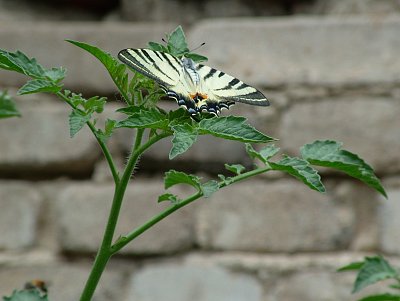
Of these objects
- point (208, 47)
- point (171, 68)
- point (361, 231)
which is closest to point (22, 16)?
point (208, 47)

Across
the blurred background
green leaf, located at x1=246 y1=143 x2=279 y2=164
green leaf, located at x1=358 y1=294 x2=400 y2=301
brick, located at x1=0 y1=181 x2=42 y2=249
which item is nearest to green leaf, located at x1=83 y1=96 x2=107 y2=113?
green leaf, located at x1=246 y1=143 x2=279 y2=164

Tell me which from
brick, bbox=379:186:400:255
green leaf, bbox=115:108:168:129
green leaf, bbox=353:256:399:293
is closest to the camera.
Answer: green leaf, bbox=115:108:168:129

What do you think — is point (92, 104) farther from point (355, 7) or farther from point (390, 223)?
point (355, 7)

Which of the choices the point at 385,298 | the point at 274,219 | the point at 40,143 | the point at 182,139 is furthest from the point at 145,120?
the point at 40,143

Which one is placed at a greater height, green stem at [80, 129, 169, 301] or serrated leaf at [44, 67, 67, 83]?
serrated leaf at [44, 67, 67, 83]

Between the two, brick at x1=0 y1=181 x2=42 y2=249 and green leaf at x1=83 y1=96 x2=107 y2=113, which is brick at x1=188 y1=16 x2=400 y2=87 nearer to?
brick at x1=0 y1=181 x2=42 y2=249

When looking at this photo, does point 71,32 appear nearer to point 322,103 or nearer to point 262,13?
point 262,13

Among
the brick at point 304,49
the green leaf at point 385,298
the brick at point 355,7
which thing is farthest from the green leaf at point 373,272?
the brick at point 355,7
